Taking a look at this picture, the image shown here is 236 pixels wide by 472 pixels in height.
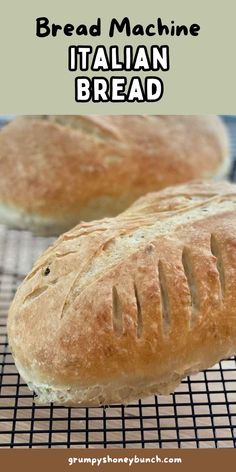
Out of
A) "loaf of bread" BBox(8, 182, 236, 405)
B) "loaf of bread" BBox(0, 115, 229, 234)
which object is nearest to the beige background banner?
"loaf of bread" BBox(8, 182, 236, 405)

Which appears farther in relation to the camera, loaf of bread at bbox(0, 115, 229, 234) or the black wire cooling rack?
loaf of bread at bbox(0, 115, 229, 234)

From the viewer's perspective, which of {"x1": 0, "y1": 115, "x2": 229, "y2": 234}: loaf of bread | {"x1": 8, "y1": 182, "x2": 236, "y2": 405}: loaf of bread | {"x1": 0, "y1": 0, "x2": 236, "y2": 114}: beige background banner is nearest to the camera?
{"x1": 8, "y1": 182, "x2": 236, "y2": 405}: loaf of bread

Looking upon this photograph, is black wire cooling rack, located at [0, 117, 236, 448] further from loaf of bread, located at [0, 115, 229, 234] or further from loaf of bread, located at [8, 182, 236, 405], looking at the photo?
loaf of bread, located at [0, 115, 229, 234]

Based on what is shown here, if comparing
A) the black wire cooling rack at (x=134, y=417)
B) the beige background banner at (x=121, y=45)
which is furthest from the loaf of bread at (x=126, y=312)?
the beige background banner at (x=121, y=45)

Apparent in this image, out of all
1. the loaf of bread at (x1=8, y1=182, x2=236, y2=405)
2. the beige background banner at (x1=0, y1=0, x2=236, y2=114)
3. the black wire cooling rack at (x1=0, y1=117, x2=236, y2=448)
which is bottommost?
the black wire cooling rack at (x1=0, y1=117, x2=236, y2=448)

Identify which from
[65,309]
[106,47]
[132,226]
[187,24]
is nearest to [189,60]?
[187,24]

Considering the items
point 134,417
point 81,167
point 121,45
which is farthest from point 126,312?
point 81,167
